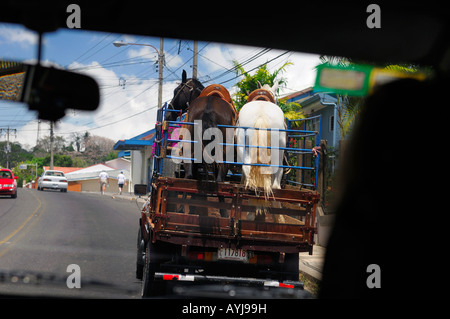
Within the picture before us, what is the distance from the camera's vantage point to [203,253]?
5.93 m

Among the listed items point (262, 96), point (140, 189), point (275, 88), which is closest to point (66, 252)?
point (140, 189)

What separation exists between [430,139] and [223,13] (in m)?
1.79

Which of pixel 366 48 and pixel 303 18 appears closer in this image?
pixel 303 18

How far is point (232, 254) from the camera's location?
5.85 m

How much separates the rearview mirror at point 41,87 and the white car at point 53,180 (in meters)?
28.6

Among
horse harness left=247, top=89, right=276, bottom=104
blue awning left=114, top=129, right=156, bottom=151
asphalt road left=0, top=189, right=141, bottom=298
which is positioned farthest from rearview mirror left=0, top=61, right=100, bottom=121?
blue awning left=114, top=129, right=156, bottom=151

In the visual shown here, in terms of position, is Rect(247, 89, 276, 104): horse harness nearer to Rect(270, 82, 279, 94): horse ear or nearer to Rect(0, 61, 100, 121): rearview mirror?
Rect(270, 82, 279, 94): horse ear

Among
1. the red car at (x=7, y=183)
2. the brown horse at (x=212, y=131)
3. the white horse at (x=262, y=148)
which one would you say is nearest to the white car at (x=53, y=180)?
the red car at (x=7, y=183)

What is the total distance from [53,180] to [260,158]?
27000mm

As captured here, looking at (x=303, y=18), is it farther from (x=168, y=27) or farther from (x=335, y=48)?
(x=168, y=27)

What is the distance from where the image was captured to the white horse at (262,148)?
5949mm

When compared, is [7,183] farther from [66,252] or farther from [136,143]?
[66,252]
